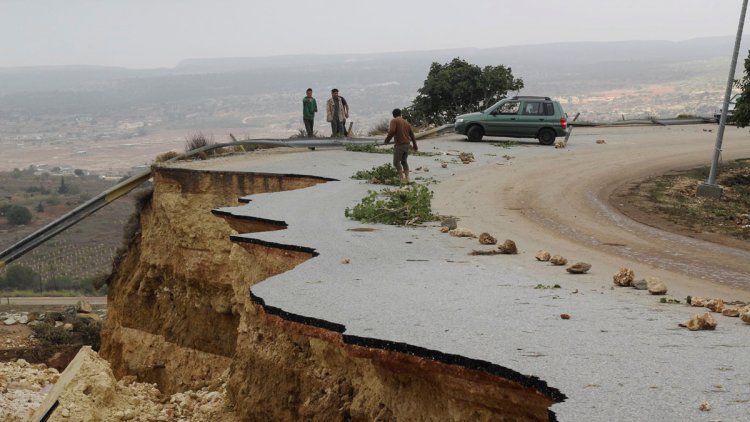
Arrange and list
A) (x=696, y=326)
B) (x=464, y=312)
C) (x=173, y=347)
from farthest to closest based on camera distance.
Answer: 1. (x=173, y=347)
2. (x=464, y=312)
3. (x=696, y=326)

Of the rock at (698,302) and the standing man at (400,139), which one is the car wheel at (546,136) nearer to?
the standing man at (400,139)

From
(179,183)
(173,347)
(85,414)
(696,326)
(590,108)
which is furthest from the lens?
(590,108)

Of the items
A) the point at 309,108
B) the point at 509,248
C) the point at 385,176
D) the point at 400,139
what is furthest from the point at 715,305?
the point at 309,108

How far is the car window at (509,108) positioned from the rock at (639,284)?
19560 mm

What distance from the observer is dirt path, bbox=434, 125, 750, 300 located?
13492 millimetres

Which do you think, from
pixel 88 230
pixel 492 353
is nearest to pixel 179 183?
pixel 492 353

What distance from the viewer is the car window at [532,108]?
3038 cm

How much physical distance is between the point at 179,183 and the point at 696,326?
15685 millimetres

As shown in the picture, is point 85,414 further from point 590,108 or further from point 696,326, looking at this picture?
point 590,108

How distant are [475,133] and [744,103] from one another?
31.6ft

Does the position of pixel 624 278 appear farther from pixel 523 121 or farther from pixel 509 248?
pixel 523 121

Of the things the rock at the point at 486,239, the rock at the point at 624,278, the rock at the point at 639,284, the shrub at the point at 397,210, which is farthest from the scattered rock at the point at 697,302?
the shrub at the point at 397,210

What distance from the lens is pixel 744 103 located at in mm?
23359

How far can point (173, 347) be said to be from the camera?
21047mm
